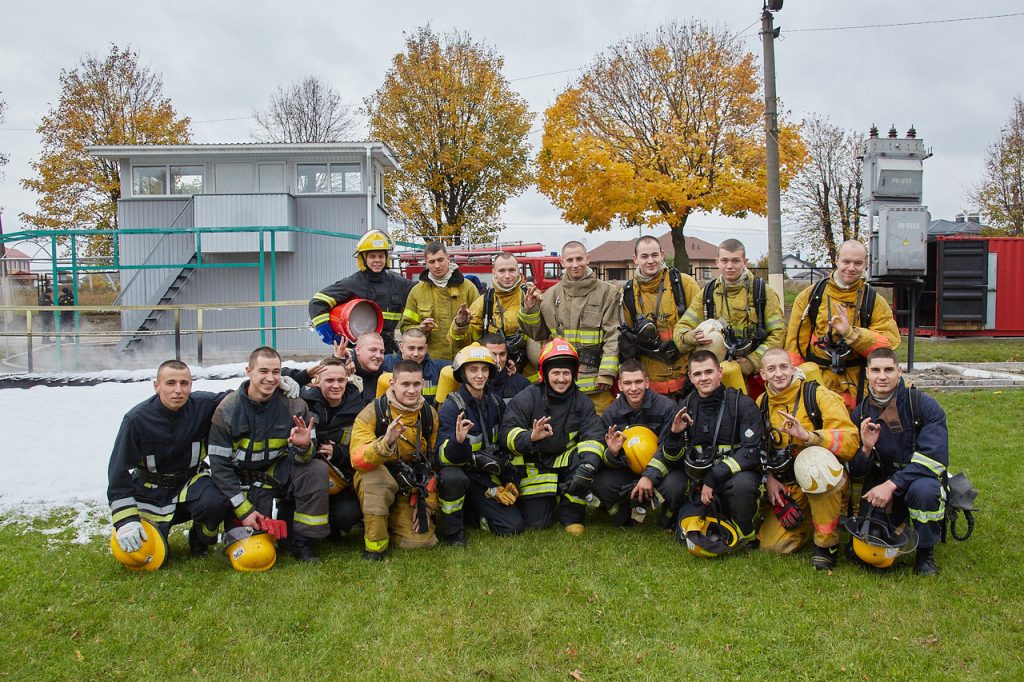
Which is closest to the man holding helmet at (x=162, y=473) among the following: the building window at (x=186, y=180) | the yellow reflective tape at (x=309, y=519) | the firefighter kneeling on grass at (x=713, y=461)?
the yellow reflective tape at (x=309, y=519)

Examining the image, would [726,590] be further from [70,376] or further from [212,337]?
[212,337]

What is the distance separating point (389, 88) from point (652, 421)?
84.4 ft

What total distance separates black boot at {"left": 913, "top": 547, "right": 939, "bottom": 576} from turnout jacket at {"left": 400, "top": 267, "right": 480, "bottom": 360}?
3770 mm

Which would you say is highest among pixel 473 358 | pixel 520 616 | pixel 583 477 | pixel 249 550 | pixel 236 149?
pixel 236 149

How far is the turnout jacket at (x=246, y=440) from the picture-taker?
473cm

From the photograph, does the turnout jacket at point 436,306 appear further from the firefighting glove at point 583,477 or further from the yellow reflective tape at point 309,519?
the yellow reflective tape at point 309,519

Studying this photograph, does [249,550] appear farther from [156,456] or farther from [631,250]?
[631,250]

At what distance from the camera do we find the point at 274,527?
469 centimetres

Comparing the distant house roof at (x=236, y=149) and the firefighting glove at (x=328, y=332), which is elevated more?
the distant house roof at (x=236, y=149)

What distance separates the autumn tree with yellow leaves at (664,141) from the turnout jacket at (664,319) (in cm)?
1546

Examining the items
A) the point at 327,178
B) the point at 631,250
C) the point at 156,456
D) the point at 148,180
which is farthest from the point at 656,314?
the point at 631,250

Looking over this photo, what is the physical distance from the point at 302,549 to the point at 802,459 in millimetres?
3266

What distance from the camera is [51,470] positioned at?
6789 millimetres

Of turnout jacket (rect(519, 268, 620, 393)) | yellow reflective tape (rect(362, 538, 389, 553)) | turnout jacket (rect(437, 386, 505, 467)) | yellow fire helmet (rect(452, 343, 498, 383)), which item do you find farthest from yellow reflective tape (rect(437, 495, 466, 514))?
turnout jacket (rect(519, 268, 620, 393))
